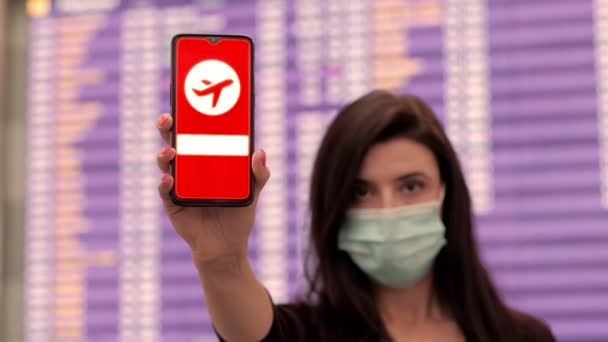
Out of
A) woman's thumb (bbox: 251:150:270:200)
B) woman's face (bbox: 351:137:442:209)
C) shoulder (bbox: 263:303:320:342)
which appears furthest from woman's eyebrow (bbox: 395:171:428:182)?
woman's thumb (bbox: 251:150:270:200)

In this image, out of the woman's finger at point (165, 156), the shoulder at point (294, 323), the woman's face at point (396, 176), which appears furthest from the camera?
the woman's face at point (396, 176)

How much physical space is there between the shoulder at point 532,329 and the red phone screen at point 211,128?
71 cm

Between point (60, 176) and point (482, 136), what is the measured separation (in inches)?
46.8

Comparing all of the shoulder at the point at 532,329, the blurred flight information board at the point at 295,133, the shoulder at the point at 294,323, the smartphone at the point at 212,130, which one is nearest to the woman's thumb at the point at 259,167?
the smartphone at the point at 212,130

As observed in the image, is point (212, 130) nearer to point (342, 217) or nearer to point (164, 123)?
point (164, 123)

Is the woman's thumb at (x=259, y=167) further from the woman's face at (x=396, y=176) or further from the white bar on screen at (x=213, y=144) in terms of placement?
the woman's face at (x=396, y=176)

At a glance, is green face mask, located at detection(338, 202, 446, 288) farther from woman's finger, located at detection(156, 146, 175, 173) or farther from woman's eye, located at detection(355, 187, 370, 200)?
woman's finger, located at detection(156, 146, 175, 173)

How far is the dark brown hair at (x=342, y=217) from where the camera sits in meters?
1.37

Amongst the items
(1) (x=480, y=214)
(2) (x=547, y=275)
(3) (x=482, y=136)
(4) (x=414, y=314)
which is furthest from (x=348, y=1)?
(4) (x=414, y=314)

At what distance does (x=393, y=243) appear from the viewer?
1.40 meters

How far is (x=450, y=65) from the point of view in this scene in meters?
2.17

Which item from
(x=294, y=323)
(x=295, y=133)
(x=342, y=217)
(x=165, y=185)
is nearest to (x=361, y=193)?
(x=342, y=217)

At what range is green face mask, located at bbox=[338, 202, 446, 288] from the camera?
4.54 ft

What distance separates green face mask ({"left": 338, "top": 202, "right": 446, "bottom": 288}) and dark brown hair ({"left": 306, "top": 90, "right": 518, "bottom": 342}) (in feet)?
0.11
